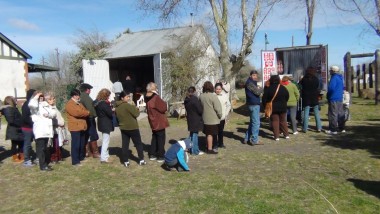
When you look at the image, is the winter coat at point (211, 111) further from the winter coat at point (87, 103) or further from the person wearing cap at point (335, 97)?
the person wearing cap at point (335, 97)

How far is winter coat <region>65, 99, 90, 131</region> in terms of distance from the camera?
8.08 meters

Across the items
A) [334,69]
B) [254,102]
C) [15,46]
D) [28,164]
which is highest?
[15,46]

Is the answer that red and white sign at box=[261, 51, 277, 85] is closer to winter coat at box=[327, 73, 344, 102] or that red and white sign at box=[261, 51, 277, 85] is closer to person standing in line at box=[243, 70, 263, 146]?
winter coat at box=[327, 73, 344, 102]

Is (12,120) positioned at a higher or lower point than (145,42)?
lower

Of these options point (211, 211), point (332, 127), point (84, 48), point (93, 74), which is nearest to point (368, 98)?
A: point (332, 127)

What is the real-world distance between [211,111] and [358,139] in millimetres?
3966

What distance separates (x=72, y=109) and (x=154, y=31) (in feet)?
61.2

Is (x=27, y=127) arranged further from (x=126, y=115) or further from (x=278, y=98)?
(x=278, y=98)

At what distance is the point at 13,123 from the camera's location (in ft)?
28.4

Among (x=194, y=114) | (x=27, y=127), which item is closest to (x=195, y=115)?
(x=194, y=114)

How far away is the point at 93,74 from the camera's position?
21.8m

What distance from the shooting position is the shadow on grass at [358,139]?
881cm

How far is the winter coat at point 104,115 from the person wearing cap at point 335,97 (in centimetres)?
583

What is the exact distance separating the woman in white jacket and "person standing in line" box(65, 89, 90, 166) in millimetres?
361
